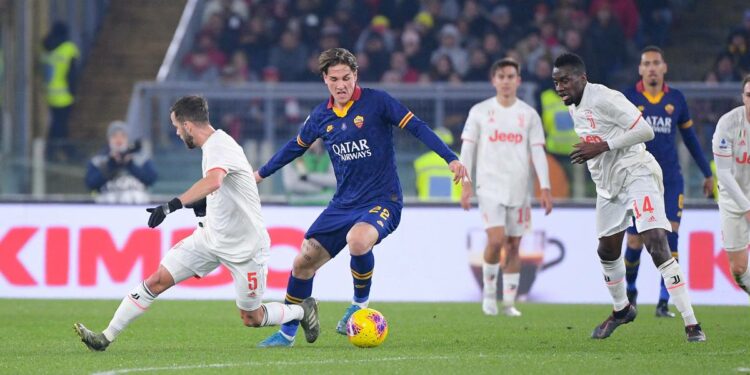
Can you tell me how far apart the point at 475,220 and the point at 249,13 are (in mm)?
8397

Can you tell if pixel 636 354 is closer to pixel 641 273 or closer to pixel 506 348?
pixel 506 348

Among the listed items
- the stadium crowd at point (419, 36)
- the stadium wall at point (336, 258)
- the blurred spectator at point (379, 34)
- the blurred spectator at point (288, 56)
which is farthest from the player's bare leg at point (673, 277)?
the blurred spectator at point (288, 56)

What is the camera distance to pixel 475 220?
16328 mm

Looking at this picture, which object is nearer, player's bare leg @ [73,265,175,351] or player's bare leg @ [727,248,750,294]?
player's bare leg @ [73,265,175,351]

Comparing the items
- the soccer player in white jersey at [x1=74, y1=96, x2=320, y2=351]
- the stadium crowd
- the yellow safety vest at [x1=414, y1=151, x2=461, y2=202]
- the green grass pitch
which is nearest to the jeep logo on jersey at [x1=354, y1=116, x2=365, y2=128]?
the soccer player in white jersey at [x1=74, y1=96, x2=320, y2=351]

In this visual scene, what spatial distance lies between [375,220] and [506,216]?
3.94 meters

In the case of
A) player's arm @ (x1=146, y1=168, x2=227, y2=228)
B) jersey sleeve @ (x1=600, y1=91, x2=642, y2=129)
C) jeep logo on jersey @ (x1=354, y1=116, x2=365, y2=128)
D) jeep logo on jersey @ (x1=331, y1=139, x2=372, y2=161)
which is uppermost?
jersey sleeve @ (x1=600, y1=91, x2=642, y2=129)

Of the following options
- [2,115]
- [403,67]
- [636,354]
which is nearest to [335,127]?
[636,354]

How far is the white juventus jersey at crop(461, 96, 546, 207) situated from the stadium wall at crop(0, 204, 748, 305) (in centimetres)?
250

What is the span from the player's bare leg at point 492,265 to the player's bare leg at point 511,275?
3.9 inches

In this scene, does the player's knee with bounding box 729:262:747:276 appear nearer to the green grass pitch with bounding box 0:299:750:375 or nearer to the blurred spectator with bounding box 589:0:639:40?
the green grass pitch with bounding box 0:299:750:375

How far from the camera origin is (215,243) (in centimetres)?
967

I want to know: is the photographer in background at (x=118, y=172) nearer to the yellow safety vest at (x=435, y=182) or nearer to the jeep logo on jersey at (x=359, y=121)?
the yellow safety vest at (x=435, y=182)

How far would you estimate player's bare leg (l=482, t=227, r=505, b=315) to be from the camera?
13805 mm
